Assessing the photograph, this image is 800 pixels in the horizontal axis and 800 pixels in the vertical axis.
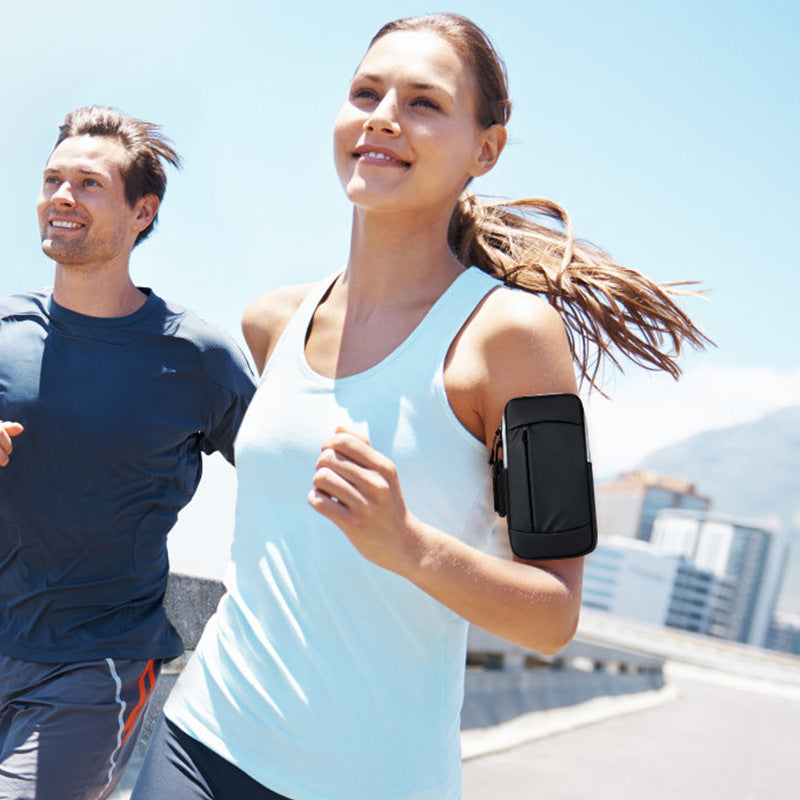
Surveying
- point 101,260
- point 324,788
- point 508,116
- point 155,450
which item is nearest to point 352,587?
point 324,788

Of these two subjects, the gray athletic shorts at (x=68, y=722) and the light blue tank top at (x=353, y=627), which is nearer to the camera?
the light blue tank top at (x=353, y=627)

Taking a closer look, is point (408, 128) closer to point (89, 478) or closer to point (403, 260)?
point (403, 260)

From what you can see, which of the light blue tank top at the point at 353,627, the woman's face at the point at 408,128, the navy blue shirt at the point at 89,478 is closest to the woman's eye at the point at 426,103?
the woman's face at the point at 408,128

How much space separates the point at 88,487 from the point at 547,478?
177 centimetres

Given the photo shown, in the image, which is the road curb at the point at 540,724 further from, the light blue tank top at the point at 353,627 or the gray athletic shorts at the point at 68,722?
the light blue tank top at the point at 353,627

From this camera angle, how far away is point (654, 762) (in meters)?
10.3

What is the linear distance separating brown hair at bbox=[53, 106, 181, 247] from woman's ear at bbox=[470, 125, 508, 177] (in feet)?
5.82

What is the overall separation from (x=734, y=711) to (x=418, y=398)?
1835cm

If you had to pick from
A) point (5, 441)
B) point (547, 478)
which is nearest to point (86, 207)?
point (5, 441)

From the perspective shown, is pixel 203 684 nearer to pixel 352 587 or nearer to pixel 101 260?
pixel 352 587

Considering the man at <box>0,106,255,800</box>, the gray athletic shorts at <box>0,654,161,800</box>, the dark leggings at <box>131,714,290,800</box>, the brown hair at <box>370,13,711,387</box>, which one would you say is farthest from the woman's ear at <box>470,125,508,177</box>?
the gray athletic shorts at <box>0,654,161,800</box>

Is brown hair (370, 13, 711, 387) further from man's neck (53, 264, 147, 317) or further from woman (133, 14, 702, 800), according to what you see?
man's neck (53, 264, 147, 317)

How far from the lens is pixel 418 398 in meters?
2.05

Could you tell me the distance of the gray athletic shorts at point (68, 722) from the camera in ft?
10.1
